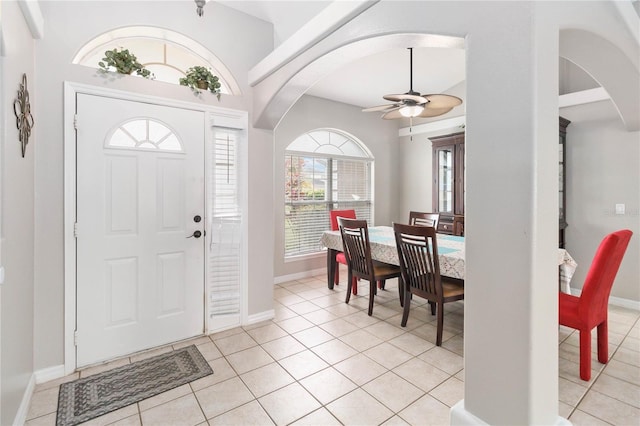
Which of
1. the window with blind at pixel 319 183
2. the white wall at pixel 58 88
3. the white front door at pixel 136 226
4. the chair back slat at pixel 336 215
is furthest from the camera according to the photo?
the window with blind at pixel 319 183

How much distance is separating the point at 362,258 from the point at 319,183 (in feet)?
6.50

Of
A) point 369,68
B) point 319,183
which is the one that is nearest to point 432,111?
point 369,68

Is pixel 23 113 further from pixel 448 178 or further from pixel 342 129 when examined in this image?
pixel 448 178

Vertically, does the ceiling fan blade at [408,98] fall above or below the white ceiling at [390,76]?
below

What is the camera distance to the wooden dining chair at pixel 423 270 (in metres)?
2.65

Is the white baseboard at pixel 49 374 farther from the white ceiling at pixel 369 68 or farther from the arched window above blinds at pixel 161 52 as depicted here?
the white ceiling at pixel 369 68

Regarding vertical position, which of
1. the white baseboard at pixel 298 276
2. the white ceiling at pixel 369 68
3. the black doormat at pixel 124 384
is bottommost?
the black doormat at pixel 124 384

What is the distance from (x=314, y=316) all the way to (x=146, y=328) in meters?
1.54

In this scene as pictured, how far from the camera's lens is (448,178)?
193 inches

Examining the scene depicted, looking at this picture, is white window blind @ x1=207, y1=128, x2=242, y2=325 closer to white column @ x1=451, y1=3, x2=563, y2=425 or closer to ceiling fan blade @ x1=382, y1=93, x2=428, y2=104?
ceiling fan blade @ x1=382, y1=93, x2=428, y2=104

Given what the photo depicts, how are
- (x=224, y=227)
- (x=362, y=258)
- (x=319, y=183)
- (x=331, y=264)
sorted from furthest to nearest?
(x=319, y=183)
(x=331, y=264)
(x=362, y=258)
(x=224, y=227)

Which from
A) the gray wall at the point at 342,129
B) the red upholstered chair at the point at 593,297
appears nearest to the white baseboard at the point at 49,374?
the gray wall at the point at 342,129

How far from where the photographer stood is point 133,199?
8.29 ft

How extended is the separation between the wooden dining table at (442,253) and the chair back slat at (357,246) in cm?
13
